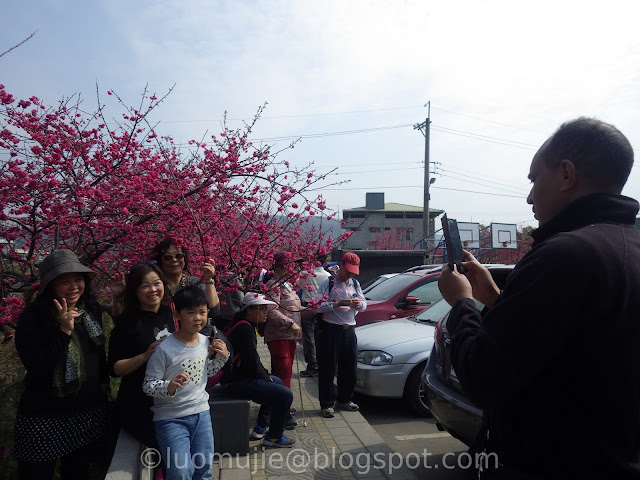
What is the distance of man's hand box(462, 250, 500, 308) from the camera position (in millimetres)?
1852

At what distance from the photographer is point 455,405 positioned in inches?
160

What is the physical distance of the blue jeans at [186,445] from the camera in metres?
3.01

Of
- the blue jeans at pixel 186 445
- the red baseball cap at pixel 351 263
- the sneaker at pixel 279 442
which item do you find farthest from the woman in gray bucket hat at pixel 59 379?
the red baseball cap at pixel 351 263

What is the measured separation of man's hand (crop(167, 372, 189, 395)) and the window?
6.00 m

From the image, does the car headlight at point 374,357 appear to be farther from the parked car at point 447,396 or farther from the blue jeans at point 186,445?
the blue jeans at point 186,445

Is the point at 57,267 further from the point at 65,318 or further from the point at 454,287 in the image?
the point at 454,287

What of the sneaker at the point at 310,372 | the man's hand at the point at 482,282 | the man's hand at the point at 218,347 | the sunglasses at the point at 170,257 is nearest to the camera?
the man's hand at the point at 482,282

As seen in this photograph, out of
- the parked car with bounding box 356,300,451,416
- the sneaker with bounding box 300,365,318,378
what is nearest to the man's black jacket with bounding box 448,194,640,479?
the parked car with bounding box 356,300,451,416

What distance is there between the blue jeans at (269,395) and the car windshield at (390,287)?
4.34m

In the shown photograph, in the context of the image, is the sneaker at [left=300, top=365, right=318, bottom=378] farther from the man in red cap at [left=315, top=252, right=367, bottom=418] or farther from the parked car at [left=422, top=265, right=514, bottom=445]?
the parked car at [left=422, top=265, right=514, bottom=445]

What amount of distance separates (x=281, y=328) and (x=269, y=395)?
1047 millimetres

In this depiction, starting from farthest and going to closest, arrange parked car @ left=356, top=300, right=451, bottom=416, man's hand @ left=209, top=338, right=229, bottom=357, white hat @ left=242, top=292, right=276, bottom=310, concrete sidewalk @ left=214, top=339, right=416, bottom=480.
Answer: parked car @ left=356, top=300, right=451, bottom=416 < white hat @ left=242, top=292, right=276, bottom=310 < concrete sidewalk @ left=214, top=339, right=416, bottom=480 < man's hand @ left=209, top=338, right=229, bottom=357

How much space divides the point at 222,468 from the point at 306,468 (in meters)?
0.71

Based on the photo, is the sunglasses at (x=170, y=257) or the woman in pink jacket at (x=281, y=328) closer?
the sunglasses at (x=170, y=257)
